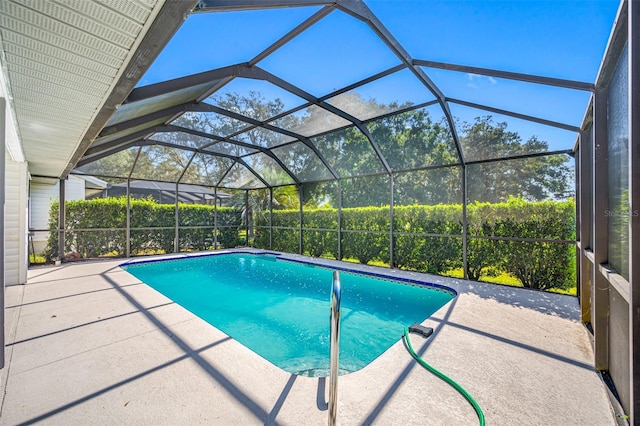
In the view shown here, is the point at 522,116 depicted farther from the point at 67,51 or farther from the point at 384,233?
the point at 67,51

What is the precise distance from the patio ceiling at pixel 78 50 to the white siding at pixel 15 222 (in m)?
2.64

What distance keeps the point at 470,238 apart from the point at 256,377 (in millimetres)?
5915

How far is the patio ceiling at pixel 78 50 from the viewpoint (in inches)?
73.2

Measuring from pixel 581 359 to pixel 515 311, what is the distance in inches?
59.4

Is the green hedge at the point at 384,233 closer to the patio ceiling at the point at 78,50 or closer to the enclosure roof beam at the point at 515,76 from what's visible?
the enclosure roof beam at the point at 515,76

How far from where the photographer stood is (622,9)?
1622mm

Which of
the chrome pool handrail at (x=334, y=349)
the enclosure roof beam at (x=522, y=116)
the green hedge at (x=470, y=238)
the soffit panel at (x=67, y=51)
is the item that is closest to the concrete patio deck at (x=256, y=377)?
the chrome pool handrail at (x=334, y=349)

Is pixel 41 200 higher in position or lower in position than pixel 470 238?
higher

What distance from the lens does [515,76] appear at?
3803 mm

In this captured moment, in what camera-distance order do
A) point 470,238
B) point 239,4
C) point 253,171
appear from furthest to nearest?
point 253,171 < point 470,238 < point 239,4

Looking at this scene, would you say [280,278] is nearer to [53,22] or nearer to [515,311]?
[515,311]

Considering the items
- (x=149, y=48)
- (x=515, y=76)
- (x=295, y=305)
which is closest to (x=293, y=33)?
(x=149, y=48)

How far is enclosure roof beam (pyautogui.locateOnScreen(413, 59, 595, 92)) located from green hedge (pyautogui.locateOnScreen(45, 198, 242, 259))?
9.85m

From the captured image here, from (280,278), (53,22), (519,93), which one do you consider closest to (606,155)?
(519,93)
